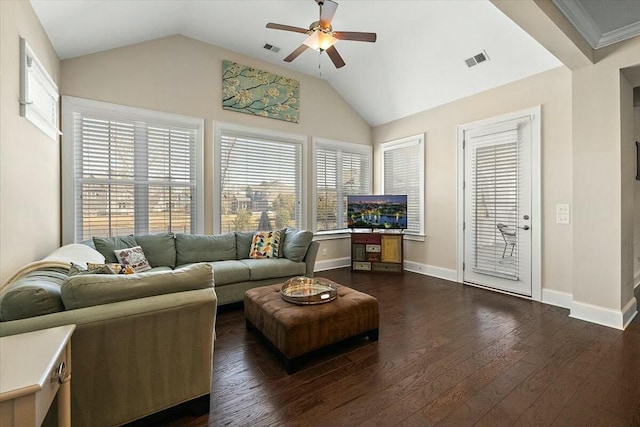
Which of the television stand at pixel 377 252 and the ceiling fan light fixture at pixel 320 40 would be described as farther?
the television stand at pixel 377 252

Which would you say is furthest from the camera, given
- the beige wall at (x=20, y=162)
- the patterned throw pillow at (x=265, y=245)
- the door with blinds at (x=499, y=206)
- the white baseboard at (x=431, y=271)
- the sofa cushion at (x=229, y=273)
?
the white baseboard at (x=431, y=271)

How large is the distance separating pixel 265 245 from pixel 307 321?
6.62 ft

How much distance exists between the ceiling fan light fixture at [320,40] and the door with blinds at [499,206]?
260 cm

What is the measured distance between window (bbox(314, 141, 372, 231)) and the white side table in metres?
4.29

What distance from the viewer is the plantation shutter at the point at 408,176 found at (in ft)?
16.8

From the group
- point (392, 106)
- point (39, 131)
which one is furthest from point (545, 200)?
point (39, 131)

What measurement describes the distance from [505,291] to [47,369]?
4.63m

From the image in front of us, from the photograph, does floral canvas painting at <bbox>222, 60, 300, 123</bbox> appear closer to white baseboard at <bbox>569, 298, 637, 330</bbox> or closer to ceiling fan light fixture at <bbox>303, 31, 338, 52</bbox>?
ceiling fan light fixture at <bbox>303, 31, 338, 52</bbox>

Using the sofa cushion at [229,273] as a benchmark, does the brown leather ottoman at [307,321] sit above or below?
below

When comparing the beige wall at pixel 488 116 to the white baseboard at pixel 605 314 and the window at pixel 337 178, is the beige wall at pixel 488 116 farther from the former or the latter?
the window at pixel 337 178

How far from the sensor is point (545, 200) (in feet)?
11.8

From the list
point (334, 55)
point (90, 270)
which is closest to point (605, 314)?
point (334, 55)

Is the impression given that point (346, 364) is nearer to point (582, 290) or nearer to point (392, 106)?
point (582, 290)

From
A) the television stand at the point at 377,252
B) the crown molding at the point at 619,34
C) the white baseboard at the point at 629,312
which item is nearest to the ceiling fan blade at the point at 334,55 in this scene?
the crown molding at the point at 619,34
